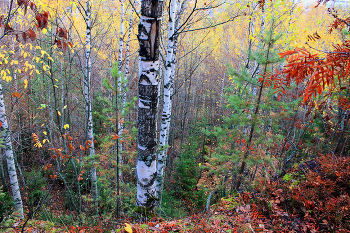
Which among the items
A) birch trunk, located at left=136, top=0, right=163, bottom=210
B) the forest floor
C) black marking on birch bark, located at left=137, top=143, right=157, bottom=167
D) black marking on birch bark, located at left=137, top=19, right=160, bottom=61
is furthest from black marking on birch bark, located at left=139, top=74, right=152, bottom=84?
the forest floor

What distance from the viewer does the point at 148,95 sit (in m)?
2.61

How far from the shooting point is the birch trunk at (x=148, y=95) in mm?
2338

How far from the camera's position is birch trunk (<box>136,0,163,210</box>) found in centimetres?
234

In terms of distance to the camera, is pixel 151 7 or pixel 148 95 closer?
pixel 151 7

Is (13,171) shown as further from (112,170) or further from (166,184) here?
(166,184)

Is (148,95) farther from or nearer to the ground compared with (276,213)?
farther from the ground

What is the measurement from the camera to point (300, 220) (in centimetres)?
274

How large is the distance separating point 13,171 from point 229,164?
589 centimetres

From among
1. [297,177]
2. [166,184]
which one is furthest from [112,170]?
[166,184]

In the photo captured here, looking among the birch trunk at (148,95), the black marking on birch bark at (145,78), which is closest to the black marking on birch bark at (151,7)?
the birch trunk at (148,95)

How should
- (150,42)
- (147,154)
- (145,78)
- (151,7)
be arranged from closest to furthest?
(151,7)
(150,42)
(145,78)
(147,154)

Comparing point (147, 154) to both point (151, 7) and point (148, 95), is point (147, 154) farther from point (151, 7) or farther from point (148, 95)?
point (151, 7)

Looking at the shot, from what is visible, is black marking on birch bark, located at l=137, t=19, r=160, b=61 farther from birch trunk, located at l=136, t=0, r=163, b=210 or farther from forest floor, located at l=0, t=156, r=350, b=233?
forest floor, located at l=0, t=156, r=350, b=233

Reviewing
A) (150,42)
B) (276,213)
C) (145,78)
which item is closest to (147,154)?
(145,78)
